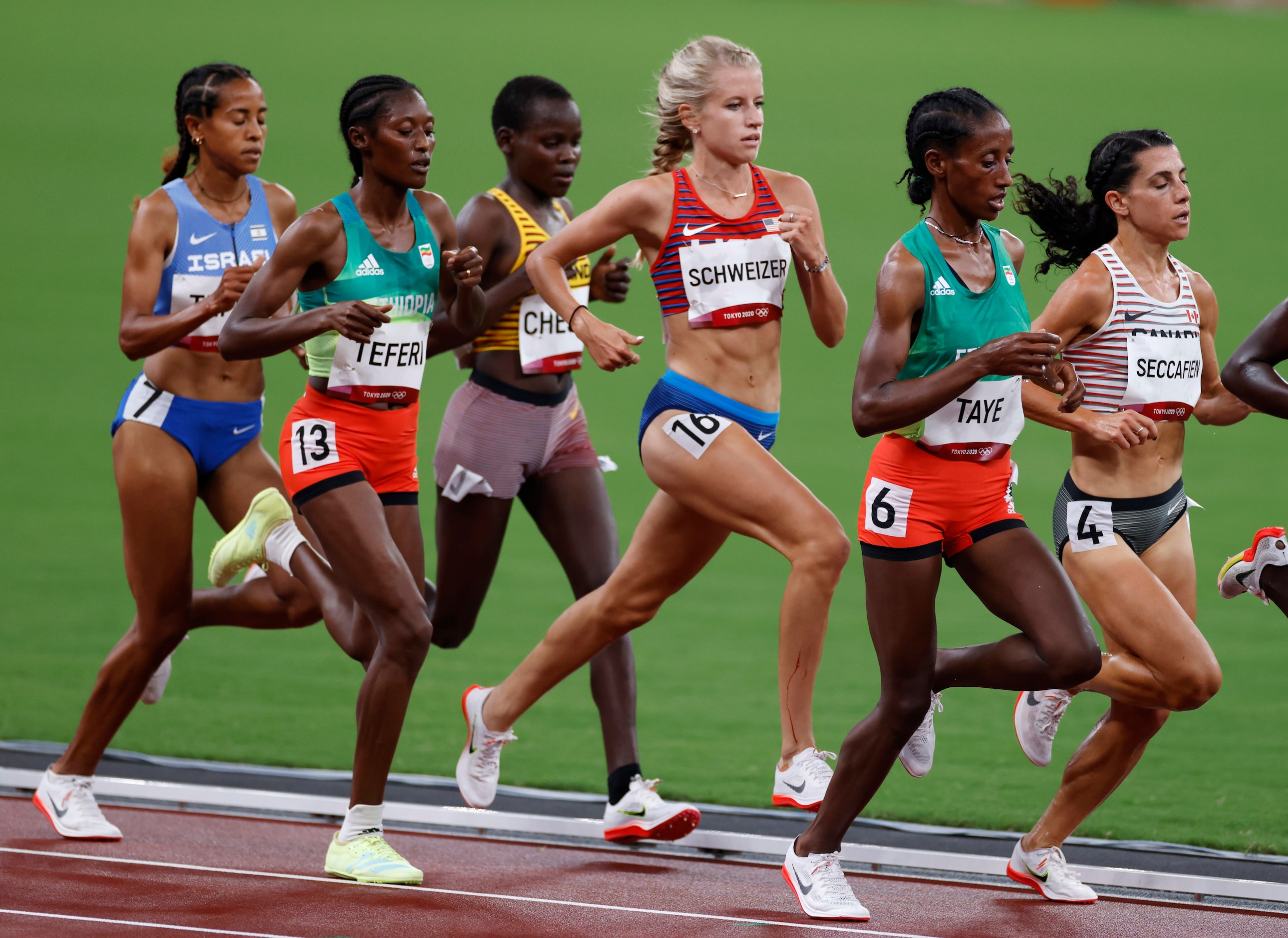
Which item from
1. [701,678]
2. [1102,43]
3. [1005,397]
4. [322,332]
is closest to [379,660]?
[322,332]

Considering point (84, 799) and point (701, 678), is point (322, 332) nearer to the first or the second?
point (84, 799)

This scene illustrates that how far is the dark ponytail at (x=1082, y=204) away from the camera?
16.1 feet

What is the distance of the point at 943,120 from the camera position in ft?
14.4

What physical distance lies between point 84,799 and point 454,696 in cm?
245

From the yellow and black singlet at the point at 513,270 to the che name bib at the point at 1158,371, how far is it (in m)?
1.99

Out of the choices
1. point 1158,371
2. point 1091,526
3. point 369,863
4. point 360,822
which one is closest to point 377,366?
point 360,822

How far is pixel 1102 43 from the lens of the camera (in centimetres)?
2873

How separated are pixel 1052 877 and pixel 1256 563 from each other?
1150 millimetres

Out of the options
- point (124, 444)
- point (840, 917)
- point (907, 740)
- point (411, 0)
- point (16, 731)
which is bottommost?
point (16, 731)

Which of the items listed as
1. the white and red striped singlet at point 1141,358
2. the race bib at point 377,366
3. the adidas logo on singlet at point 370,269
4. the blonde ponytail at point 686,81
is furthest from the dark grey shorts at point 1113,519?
the adidas logo on singlet at point 370,269

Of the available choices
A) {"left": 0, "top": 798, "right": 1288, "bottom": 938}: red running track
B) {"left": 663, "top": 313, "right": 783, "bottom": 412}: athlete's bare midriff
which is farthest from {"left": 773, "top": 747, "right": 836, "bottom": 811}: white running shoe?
{"left": 663, "top": 313, "right": 783, "bottom": 412}: athlete's bare midriff

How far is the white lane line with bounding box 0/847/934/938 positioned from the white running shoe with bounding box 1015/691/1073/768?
2.92ft

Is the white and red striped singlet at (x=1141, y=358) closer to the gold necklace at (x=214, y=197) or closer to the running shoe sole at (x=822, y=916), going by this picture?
the running shoe sole at (x=822, y=916)

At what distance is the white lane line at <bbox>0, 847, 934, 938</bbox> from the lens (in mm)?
4504
